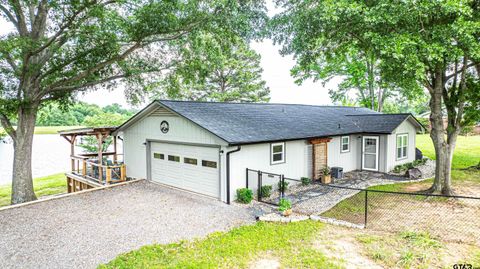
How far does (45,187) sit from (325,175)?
1824 cm

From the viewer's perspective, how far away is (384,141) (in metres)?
14.8

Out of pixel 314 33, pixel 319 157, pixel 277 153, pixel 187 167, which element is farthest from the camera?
pixel 319 157

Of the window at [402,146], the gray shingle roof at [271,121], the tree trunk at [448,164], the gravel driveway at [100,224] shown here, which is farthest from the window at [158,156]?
the window at [402,146]

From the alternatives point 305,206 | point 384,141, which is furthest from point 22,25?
point 384,141

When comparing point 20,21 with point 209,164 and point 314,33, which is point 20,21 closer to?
point 209,164

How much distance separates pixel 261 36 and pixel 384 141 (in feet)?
29.3

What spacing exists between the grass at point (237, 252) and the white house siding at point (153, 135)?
3.51m

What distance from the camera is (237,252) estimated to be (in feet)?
19.5

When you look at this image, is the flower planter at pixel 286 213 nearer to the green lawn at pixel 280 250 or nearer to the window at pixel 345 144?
the green lawn at pixel 280 250

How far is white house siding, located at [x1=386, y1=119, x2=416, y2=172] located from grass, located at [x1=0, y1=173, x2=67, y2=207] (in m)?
19.7

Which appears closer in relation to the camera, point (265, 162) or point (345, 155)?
point (265, 162)

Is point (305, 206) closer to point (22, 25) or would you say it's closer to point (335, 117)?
point (335, 117)

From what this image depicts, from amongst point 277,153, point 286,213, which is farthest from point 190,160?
point 286,213

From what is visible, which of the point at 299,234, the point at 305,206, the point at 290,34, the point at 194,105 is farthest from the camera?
the point at 194,105
